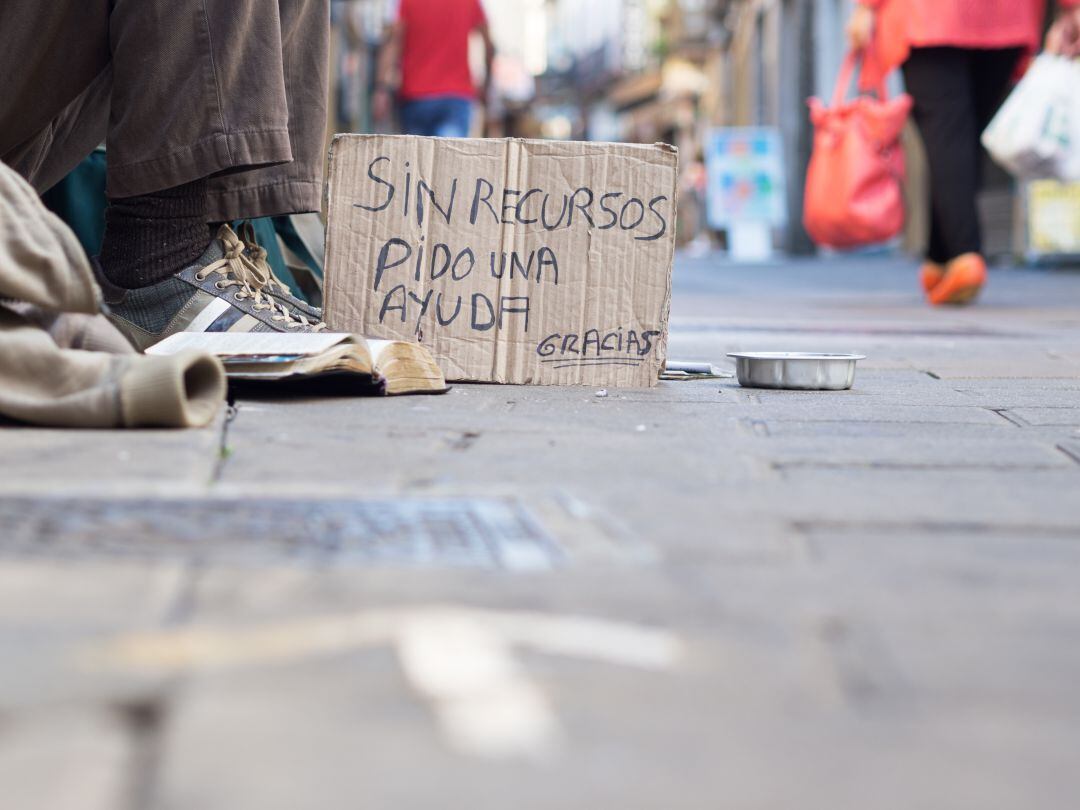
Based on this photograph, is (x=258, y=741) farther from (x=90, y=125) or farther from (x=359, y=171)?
(x=90, y=125)

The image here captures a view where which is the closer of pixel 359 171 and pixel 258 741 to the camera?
pixel 258 741

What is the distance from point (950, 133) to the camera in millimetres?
5441

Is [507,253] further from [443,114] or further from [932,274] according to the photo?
[443,114]

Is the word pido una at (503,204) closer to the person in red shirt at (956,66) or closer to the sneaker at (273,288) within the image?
the sneaker at (273,288)

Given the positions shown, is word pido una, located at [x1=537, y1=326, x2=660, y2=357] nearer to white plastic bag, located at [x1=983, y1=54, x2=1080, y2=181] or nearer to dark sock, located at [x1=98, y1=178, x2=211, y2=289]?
dark sock, located at [x1=98, y1=178, x2=211, y2=289]

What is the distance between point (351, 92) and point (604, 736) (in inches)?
546

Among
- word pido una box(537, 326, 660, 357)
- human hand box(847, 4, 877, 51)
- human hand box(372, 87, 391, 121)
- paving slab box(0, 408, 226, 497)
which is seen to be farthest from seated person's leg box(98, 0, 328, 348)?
human hand box(372, 87, 391, 121)

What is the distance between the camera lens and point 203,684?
3.18 ft

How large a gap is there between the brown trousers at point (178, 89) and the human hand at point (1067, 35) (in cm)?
311

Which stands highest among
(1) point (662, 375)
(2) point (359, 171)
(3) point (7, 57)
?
(3) point (7, 57)

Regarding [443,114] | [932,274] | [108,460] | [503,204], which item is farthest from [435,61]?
[108,460]

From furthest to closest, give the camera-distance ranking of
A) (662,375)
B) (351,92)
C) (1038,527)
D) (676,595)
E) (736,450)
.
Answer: (351,92) < (662,375) < (736,450) < (1038,527) < (676,595)

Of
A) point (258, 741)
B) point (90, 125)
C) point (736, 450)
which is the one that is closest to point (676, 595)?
point (258, 741)

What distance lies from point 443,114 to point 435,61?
0.29 metres
